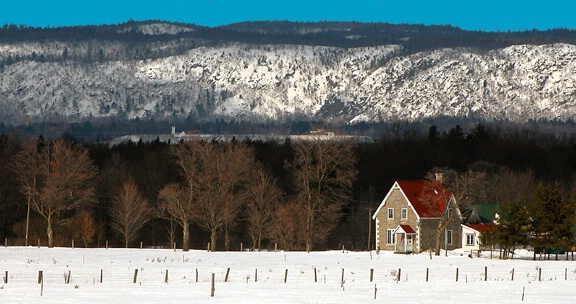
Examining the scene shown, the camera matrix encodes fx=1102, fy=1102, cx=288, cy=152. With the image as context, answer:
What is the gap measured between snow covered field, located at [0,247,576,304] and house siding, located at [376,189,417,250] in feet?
68.2

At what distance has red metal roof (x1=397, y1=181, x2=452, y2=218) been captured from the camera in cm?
9831

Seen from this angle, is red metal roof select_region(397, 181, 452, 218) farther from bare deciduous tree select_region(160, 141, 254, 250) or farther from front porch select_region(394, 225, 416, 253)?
bare deciduous tree select_region(160, 141, 254, 250)

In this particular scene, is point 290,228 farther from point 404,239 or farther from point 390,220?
point 404,239

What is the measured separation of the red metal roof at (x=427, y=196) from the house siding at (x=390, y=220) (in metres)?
0.88

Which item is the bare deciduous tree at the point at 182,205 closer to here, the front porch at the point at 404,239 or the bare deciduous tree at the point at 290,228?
the bare deciduous tree at the point at 290,228

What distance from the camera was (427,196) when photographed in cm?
9944

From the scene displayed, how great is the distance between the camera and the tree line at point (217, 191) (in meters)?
100

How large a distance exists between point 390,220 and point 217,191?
17068 millimetres

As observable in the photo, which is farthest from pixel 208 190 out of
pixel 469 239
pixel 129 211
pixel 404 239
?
pixel 469 239

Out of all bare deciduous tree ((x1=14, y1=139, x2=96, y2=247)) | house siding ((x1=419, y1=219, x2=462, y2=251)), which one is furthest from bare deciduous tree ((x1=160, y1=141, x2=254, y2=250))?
house siding ((x1=419, y1=219, x2=462, y2=251))

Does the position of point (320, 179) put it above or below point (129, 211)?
above

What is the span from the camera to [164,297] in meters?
47.3

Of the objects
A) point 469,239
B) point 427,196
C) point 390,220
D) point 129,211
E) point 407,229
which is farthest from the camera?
point 129,211

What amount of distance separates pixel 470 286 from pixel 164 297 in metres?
16.0
